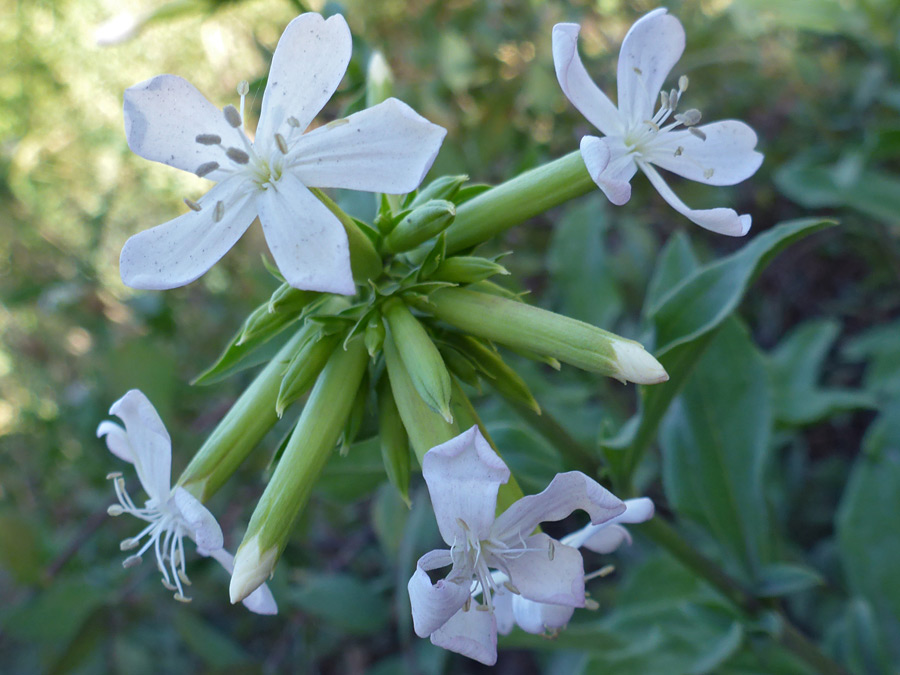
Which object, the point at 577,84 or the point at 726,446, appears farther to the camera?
the point at 726,446

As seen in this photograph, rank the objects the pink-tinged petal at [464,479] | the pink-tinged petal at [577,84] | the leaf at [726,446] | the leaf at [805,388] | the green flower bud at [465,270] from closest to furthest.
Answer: the pink-tinged petal at [464,479]
the pink-tinged petal at [577,84]
the green flower bud at [465,270]
the leaf at [726,446]
the leaf at [805,388]

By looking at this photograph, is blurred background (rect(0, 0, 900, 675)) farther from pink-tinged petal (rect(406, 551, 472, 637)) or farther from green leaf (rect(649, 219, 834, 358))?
pink-tinged petal (rect(406, 551, 472, 637))

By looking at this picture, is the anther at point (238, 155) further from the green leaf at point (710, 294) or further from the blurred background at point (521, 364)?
the green leaf at point (710, 294)

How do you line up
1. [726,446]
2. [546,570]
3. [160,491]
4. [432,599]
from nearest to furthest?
[432,599] → [546,570] → [160,491] → [726,446]

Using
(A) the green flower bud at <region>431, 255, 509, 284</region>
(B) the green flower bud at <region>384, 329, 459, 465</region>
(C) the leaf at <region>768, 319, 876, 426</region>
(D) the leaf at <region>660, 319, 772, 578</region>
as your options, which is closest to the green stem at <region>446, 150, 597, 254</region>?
(A) the green flower bud at <region>431, 255, 509, 284</region>

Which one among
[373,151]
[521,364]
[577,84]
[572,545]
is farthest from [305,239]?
[521,364]

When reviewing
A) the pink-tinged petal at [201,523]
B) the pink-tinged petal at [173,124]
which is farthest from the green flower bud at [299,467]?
the pink-tinged petal at [173,124]

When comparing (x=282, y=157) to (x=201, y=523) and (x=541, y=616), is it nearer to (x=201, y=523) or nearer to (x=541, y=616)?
(x=201, y=523)
